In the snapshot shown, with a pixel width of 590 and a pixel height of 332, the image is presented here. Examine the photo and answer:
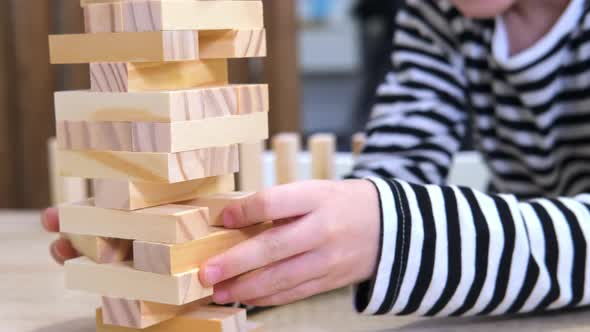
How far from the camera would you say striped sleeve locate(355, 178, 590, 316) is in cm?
57

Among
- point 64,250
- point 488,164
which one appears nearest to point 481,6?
point 488,164

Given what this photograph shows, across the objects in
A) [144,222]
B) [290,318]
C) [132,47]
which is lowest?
[290,318]

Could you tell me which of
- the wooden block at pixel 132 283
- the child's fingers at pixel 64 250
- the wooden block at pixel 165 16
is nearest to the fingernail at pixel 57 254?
the child's fingers at pixel 64 250

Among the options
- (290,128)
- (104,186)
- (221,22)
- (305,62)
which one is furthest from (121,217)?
(305,62)

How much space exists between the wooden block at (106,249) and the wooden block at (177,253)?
0.03 m

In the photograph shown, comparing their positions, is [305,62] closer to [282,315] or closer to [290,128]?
[290,128]

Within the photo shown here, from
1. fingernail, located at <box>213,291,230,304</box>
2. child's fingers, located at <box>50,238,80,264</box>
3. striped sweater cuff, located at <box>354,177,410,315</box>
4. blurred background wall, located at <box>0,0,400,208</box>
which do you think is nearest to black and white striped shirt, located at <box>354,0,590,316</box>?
striped sweater cuff, located at <box>354,177,410,315</box>

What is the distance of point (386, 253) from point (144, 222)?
18cm

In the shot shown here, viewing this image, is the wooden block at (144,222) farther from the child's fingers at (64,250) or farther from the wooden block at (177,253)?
the child's fingers at (64,250)

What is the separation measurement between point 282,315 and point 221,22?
246 millimetres

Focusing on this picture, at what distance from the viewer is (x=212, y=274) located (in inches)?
19.7

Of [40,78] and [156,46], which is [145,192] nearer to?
[156,46]

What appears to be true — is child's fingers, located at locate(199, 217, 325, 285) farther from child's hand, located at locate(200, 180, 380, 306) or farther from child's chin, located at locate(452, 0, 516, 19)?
child's chin, located at locate(452, 0, 516, 19)

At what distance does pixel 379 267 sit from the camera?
22.2 inches
